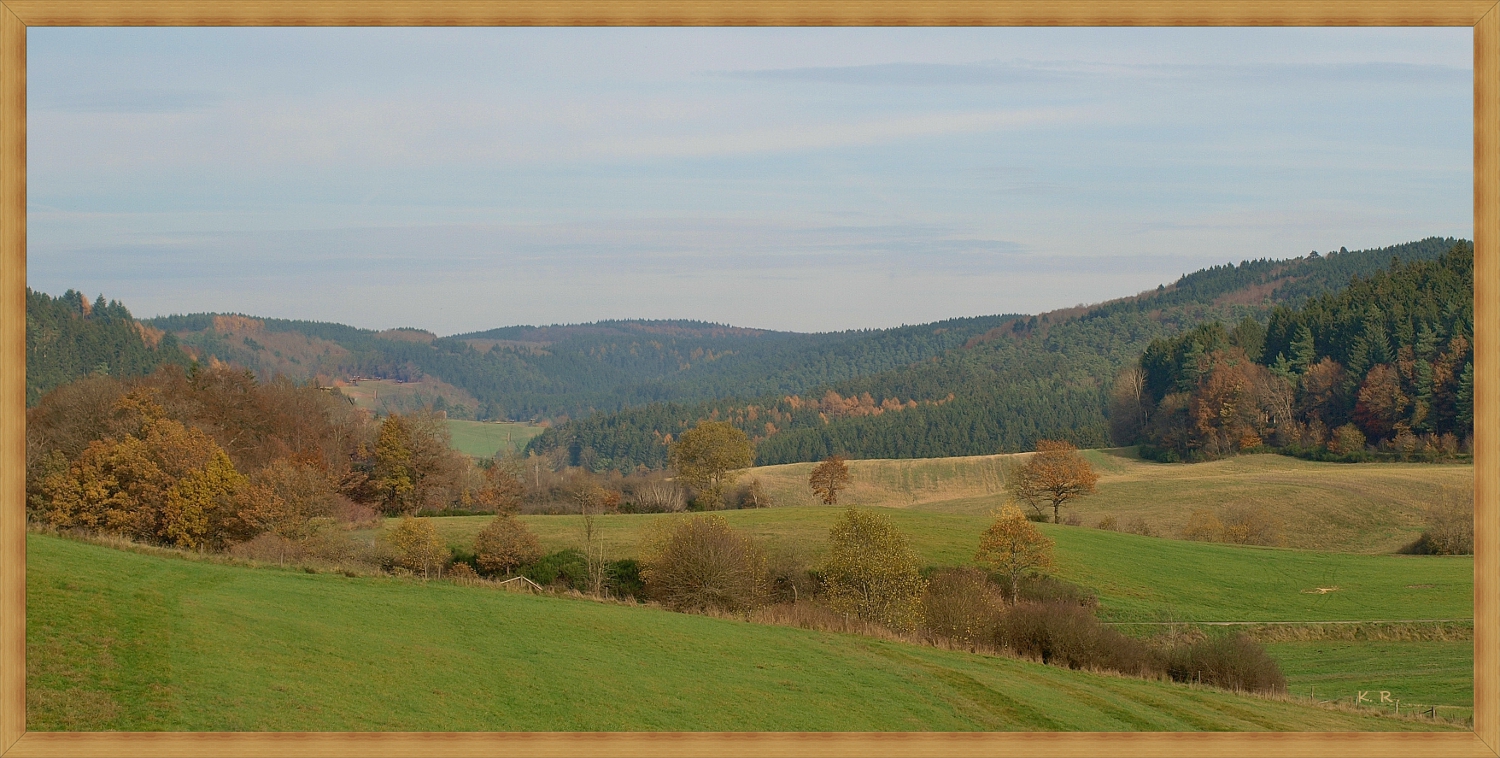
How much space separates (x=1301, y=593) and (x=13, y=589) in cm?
5426

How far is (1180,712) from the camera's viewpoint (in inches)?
903

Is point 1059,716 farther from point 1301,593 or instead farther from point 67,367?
point 67,367

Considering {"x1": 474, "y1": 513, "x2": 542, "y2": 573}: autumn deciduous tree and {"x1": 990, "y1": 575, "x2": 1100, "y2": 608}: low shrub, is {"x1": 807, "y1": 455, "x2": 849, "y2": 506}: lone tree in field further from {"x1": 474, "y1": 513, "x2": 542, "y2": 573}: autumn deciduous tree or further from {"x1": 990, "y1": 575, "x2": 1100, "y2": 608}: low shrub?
{"x1": 474, "y1": 513, "x2": 542, "y2": 573}: autumn deciduous tree

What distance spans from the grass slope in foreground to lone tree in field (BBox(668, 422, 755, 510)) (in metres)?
52.0

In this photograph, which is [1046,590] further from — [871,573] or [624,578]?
[624,578]

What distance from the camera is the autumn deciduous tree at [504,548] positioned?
49.2m

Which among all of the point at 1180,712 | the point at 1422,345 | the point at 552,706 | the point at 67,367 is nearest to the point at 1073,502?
the point at 1422,345

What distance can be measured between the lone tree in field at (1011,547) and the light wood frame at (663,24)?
109 ft

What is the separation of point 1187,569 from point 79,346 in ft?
451

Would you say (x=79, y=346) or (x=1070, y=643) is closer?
(x=1070, y=643)

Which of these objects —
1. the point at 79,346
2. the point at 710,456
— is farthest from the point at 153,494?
the point at 79,346

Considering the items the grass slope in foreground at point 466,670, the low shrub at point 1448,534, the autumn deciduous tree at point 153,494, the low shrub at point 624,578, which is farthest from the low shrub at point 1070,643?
the low shrub at point 1448,534

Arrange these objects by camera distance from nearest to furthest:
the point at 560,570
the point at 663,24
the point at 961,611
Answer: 1. the point at 663,24
2. the point at 961,611
3. the point at 560,570

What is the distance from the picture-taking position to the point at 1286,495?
82625 mm
